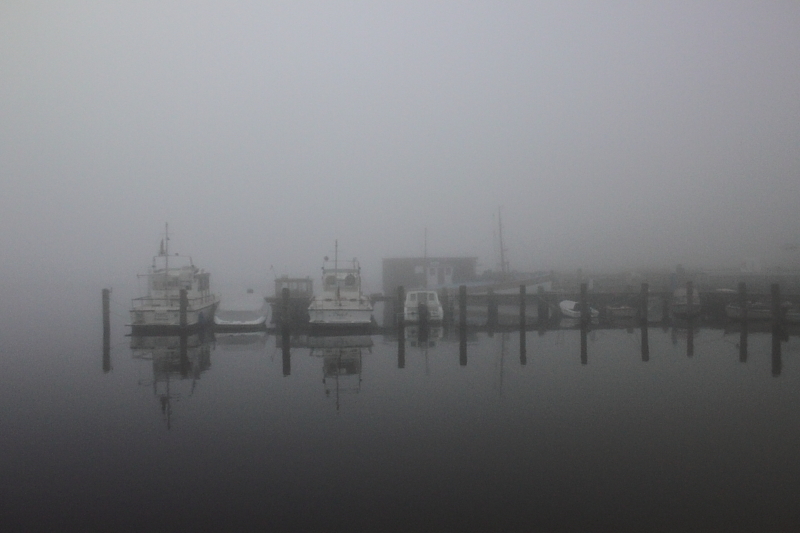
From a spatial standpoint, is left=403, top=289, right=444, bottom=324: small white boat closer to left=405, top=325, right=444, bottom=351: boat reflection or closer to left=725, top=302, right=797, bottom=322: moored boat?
left=405, top=325, right=444, bottom=351: boat reflection

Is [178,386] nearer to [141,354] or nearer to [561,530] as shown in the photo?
[141,354]

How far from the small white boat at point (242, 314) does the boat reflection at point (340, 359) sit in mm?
3701

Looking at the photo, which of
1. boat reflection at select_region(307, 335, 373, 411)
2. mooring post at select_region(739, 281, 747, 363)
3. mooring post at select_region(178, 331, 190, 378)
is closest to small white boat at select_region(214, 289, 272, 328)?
mooring post at select_region(178, 331, 190, 378)

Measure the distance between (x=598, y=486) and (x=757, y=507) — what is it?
1638 mm

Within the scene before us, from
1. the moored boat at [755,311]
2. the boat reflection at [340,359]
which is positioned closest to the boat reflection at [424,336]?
the boat reflection at [340,359]

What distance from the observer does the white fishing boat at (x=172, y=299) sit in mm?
21938

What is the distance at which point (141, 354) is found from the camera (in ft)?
60.1

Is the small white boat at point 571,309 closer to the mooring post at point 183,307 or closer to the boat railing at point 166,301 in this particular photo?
the boat railing at point 166,301

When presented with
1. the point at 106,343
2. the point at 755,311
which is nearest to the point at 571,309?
the point at 755,311

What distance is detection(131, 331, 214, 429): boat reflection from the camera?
41.7 ft

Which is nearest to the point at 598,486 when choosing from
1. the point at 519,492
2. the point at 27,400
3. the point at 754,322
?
the point at 519,492

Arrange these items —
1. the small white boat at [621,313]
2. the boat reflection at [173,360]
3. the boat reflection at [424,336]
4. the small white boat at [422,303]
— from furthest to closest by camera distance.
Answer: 1. the small white boat at [621,313]
2. the small white boat at [422,303]
3. the boat reflection at [424,336]
4. the boat reflection at [173,360]

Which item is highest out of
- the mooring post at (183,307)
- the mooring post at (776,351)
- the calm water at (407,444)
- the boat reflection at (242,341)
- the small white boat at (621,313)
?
the mooring post at (183,307)

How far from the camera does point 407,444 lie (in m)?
8.70
